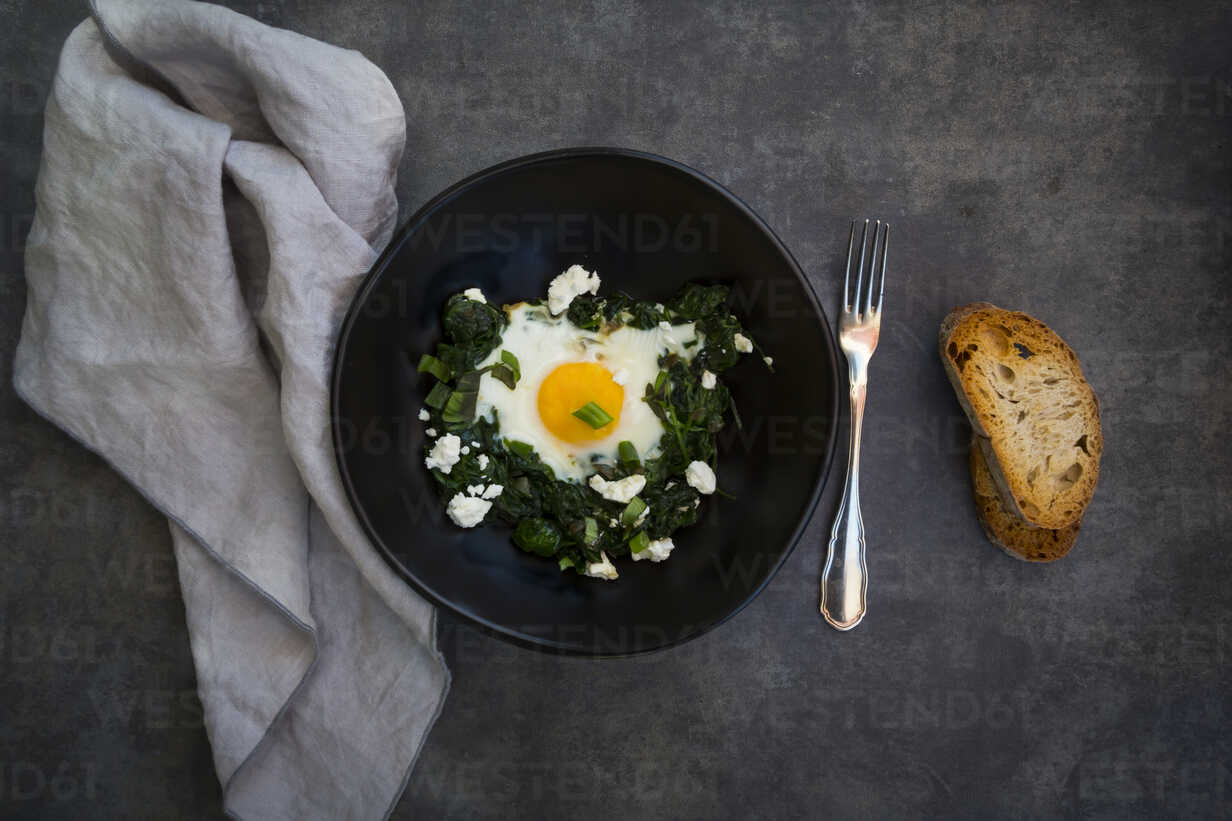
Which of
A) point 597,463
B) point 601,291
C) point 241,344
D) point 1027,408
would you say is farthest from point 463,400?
point 1027,408

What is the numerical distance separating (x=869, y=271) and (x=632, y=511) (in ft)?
3.56

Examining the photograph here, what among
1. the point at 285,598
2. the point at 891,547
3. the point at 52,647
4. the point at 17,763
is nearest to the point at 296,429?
the point at 285,598

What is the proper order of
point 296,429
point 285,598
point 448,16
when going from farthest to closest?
point 448,16 → point 285,598 → point 296,429

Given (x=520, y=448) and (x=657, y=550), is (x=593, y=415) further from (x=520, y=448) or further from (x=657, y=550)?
(x=657, y=550)

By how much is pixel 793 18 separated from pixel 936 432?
1.41 meters

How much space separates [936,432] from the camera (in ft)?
8.07

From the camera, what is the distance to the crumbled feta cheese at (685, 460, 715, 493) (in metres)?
2.18

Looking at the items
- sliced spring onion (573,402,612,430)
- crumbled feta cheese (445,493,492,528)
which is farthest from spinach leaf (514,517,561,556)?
sliced spring onion (573,402,612,430)

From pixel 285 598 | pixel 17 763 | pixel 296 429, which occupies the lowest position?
pixel 17 763

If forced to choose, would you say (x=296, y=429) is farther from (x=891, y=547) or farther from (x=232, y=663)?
(x=891, y=547)

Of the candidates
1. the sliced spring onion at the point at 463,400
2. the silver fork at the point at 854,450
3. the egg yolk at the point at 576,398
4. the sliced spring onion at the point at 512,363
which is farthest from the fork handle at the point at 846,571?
the sliced spring onion at the point at 463,400

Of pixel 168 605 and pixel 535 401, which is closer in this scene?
pixel 535 401

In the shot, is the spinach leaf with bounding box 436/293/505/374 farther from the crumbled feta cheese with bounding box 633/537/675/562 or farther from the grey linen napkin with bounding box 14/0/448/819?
the crumbled feta cheese with bounding box 633/537/675/562

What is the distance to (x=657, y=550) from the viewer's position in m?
2.20
